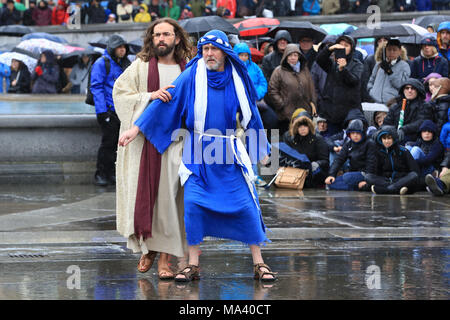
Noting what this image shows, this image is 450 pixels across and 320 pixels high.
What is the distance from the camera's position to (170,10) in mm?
25516

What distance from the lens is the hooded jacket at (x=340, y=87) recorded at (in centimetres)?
1283

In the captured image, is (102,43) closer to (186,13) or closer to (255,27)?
(255,27)

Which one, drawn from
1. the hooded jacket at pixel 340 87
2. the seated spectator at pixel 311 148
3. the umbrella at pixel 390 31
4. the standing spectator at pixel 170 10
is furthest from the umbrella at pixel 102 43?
the standing spectator at pixel 170 10

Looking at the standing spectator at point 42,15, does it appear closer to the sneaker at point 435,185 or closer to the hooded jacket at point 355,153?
the hooded jacket at point 355,153

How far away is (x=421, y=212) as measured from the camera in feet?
32.3

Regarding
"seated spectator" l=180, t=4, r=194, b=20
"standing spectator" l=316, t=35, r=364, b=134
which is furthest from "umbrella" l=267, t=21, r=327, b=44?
"seated spectator" l=180, t=4, r=194, b=20

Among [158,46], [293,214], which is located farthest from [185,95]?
[293,214]

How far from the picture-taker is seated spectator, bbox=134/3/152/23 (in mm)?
27234

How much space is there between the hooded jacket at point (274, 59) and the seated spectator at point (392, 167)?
276 cm

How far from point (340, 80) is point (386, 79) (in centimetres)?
102

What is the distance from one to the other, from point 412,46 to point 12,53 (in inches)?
356

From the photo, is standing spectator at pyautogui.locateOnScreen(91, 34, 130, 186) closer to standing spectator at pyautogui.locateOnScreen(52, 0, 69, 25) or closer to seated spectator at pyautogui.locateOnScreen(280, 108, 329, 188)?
seated spectator at pyautogui.locateOnScreen(280, 108, 329, 188)

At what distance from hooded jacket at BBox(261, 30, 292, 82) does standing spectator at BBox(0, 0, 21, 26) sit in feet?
53.0

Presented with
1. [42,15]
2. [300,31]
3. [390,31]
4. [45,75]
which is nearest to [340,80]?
[390,31]
